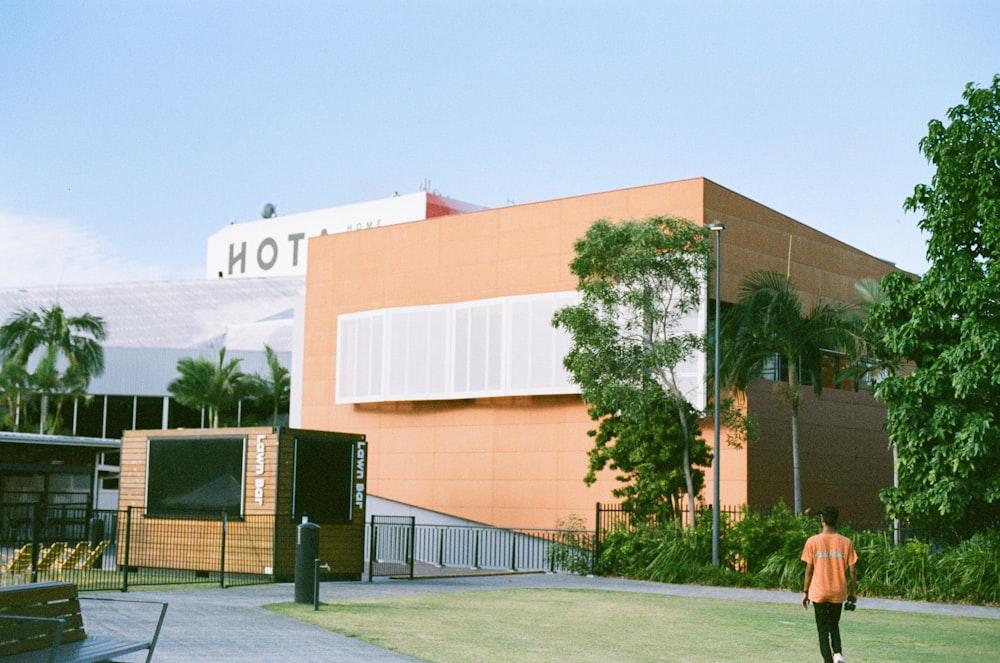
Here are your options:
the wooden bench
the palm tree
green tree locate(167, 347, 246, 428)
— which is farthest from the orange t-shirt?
green tree locate(167, 347, 246, 428)

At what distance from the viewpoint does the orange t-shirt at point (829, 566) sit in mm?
11539

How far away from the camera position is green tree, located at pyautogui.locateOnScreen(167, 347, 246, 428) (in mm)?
53562

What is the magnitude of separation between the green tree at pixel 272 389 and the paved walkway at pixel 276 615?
30.4 meters

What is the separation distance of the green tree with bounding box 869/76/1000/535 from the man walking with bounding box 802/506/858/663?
41.4ft

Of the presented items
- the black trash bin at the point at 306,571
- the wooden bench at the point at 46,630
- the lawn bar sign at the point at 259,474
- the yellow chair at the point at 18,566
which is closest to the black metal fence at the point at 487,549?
the lawn bar sign at the point at 259,474

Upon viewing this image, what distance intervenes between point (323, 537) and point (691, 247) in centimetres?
1113

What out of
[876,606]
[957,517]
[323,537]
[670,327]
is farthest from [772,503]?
[323,537]

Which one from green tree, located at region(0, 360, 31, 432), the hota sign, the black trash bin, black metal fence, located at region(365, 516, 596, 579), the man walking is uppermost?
the hota sign

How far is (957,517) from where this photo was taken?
23.6 m

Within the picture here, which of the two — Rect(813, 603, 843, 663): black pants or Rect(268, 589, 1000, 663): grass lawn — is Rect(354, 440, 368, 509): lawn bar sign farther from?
Rect(813, 603, 843, 663): black pants

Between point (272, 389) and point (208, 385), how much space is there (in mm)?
3415

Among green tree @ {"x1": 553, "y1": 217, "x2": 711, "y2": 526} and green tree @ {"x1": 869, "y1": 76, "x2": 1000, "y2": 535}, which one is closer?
green tree @ {"x1": 869, "y1": 76, "x2": 1000, "y2": 535}

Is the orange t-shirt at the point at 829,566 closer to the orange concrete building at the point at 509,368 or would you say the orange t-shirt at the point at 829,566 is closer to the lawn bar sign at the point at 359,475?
the lawn bar sign at the point at 359,475

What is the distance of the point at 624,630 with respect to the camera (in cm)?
1560
